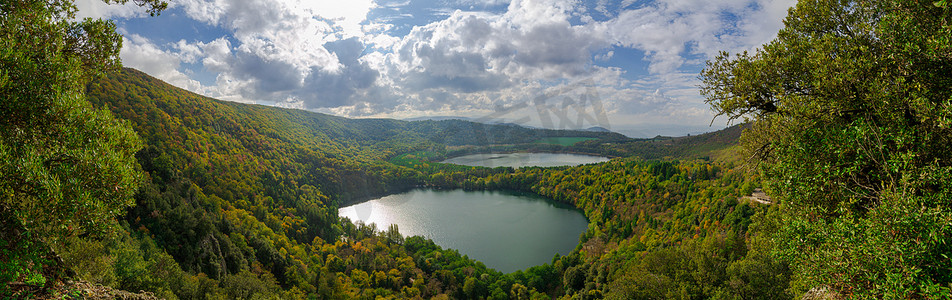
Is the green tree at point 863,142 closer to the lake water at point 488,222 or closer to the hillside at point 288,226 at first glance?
the hillside at point 288,226

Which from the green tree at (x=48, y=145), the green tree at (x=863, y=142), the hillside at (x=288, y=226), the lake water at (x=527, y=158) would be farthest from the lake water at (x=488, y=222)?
the lake water at (x=527, y=158)

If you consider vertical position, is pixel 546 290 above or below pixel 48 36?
below

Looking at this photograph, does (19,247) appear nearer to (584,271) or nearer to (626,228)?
(584,271)

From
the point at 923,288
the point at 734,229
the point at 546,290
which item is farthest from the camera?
the point at 546,290

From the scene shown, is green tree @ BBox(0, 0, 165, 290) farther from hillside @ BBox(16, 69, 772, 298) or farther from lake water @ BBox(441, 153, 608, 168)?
lake water @ BBox(441, 153, 608, 168)

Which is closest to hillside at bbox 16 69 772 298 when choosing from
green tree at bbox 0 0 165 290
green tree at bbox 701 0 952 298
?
green tree at bbox 0 0 165 290

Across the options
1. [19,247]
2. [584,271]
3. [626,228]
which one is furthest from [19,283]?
[626,228]
